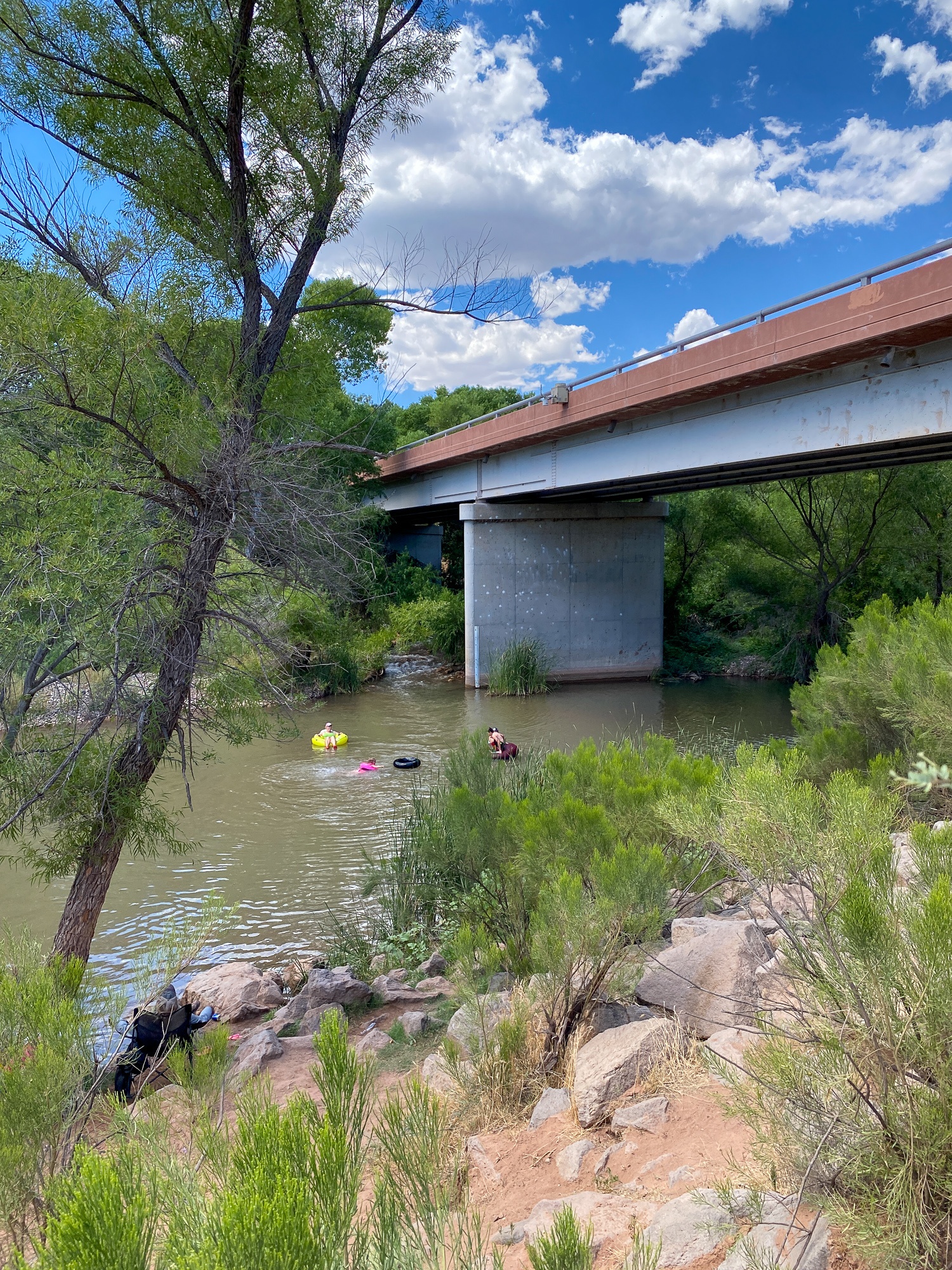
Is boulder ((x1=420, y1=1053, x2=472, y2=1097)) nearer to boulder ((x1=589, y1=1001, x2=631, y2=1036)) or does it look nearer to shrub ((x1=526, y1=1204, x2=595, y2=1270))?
boulder ((x1=589, y1=1001, x2=631, y2=1036))

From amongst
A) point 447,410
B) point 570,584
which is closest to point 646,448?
point 570,584

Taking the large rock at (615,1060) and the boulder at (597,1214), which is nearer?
the boulder at (597,1214)

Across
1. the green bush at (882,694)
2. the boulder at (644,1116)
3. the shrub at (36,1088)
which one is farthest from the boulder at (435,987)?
the green bush at (882,694)

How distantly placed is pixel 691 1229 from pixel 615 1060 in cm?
123

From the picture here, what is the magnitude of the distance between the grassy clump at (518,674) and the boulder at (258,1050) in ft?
52.8

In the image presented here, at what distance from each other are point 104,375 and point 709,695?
705 inches

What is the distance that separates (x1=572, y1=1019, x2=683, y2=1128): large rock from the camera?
330 cm

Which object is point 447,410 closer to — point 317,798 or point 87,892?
point 317,798

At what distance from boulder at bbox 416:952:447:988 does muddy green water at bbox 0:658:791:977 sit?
156 cm

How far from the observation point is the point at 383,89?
752 cm

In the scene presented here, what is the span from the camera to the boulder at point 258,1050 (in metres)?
4.81

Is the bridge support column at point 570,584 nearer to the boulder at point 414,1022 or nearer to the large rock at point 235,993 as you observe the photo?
the large rock at point 235,993

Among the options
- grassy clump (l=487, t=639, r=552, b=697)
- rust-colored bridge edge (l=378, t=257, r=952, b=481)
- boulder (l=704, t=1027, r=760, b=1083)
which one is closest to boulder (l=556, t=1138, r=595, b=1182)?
boulder (l=704, t=1027, r=760, b=1083)

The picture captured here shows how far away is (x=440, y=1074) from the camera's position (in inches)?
157
